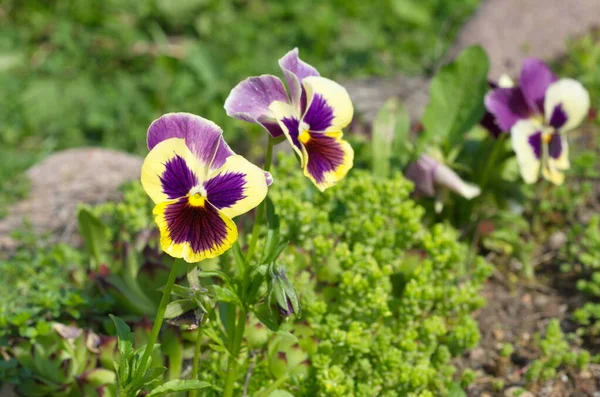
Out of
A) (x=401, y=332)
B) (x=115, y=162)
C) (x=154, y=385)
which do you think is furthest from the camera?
(x=115, y=162)

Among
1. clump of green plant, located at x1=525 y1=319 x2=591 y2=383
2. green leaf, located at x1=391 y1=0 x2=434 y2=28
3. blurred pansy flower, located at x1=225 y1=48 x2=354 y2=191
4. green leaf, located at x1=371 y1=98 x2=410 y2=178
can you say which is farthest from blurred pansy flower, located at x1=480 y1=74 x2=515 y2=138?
green leaf, located at x1=391 y1=0 x2=434 y2=28

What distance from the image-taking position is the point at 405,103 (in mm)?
4422

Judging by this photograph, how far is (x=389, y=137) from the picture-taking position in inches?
141

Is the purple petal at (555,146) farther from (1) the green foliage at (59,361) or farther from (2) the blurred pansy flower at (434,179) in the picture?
(1) the green foliage at (59,361)

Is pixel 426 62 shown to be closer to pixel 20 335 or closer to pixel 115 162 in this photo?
pixel 115 162

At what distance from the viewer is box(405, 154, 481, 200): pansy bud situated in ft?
10.8

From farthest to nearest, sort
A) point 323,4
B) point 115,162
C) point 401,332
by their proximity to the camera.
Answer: point 323,4 → point 115,162 → point 401,332

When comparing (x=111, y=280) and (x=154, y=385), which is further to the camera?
(x=111, y=280)

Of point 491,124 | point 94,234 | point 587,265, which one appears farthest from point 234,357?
point 587,265

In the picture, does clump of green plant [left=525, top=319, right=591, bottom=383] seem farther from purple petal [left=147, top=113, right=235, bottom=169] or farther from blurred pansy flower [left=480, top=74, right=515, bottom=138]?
purple petal [left=147, top=113, right=235, bottom=169]

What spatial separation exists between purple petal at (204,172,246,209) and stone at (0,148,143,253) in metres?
2.01

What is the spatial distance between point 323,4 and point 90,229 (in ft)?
10.7

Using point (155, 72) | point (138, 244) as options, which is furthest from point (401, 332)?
point (155, 72)

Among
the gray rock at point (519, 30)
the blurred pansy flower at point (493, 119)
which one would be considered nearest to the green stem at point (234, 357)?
the blurred pansy flower at point (493, 119)
